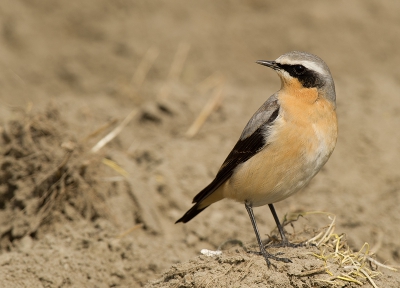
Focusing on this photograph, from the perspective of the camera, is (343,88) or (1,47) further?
(1,47)

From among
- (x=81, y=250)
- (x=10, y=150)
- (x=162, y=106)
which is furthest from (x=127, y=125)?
(x=81, y=250)

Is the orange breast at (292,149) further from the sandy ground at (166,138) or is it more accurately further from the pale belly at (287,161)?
the sandy ground at (166,138)

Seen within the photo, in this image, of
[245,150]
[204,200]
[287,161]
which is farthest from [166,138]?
[287,161]

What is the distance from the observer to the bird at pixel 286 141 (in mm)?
6293

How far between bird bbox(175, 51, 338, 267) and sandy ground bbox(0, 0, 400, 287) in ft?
2.17

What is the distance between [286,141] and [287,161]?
20 centimetres

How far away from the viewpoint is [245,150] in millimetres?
6734

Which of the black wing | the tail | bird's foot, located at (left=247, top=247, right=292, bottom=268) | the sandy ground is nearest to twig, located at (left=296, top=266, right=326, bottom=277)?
the sandy ground

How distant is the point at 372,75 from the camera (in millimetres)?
12859

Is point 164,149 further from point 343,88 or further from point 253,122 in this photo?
point 343,88

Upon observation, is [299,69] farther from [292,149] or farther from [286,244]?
[286,244]

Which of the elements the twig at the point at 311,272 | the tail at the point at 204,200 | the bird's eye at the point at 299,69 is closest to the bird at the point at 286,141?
the bird's eye at the point at 299,69

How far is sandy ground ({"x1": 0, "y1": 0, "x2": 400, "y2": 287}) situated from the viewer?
6.91 metres

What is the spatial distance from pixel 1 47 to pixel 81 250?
7.47 meters
